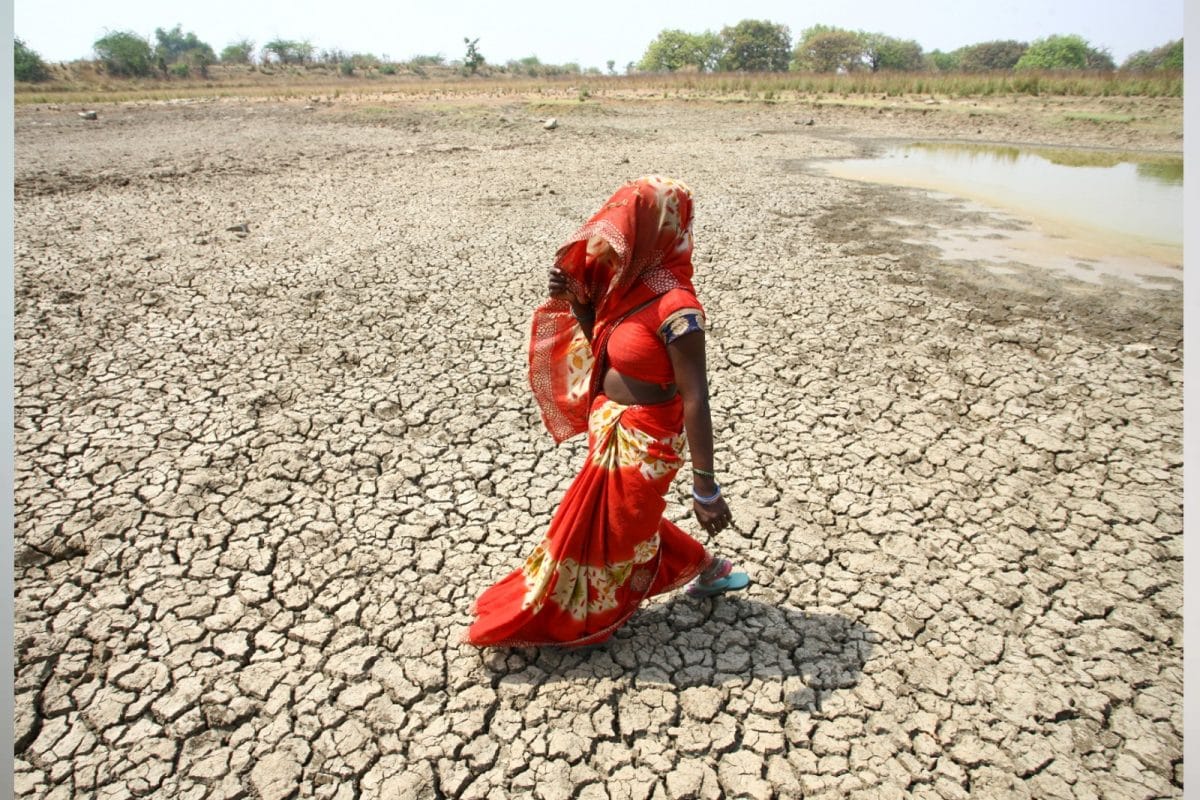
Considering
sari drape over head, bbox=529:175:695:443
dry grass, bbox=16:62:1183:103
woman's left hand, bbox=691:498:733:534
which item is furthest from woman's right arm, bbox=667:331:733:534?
dry grass, bbox=16:62:1183:103

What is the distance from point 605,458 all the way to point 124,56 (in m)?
37.7

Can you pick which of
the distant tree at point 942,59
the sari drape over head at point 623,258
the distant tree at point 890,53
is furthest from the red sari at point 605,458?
the distant tree at point 942,59

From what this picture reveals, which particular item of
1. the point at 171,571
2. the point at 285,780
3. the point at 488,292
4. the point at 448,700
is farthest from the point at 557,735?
the point at 488,292

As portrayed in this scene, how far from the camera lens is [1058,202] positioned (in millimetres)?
7953

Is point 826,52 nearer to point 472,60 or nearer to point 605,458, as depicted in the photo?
point 472,60

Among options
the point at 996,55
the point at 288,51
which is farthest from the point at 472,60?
the point at 996,55

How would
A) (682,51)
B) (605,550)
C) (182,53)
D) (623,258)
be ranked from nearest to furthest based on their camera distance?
(623,258) → (605,550) → (182,53) → (682,51)

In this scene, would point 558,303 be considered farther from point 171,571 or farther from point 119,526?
point 119,526

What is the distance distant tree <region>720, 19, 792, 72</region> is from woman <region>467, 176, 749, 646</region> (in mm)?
57598

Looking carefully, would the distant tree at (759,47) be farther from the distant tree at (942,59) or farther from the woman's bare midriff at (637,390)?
the woman's bare midriff at (637,390)

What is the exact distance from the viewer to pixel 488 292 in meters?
5.21

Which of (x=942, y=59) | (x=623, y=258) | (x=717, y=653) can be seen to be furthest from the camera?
(x=942, y=59)

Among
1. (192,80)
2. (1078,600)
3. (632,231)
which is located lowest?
(1078,600)

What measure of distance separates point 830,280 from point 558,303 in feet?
12.7
